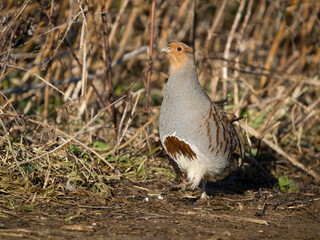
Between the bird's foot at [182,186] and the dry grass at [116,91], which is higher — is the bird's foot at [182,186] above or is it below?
below

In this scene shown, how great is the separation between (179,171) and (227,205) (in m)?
0.64

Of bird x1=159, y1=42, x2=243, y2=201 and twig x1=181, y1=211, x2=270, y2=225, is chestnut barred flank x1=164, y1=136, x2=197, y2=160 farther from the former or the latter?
twig x1=181, y1=211, x2=270, y2=225

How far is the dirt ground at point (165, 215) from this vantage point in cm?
303

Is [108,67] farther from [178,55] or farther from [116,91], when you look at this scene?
[116,91]

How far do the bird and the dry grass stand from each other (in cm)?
57

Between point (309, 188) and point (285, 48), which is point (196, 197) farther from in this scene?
point (285, 48)

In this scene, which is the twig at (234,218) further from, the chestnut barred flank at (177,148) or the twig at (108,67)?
the twig at (108,67)

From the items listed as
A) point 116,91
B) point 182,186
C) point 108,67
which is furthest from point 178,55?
point 116,91

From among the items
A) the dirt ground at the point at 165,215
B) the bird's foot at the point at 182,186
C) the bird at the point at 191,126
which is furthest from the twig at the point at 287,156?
the bird's foot at the point at 182,186

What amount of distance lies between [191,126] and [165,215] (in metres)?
0.79

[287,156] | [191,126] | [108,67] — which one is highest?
[108,67]

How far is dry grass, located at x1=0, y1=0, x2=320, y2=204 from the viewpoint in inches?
153

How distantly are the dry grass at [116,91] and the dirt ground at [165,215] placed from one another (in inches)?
7.9

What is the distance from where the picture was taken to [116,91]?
23.6 ft
